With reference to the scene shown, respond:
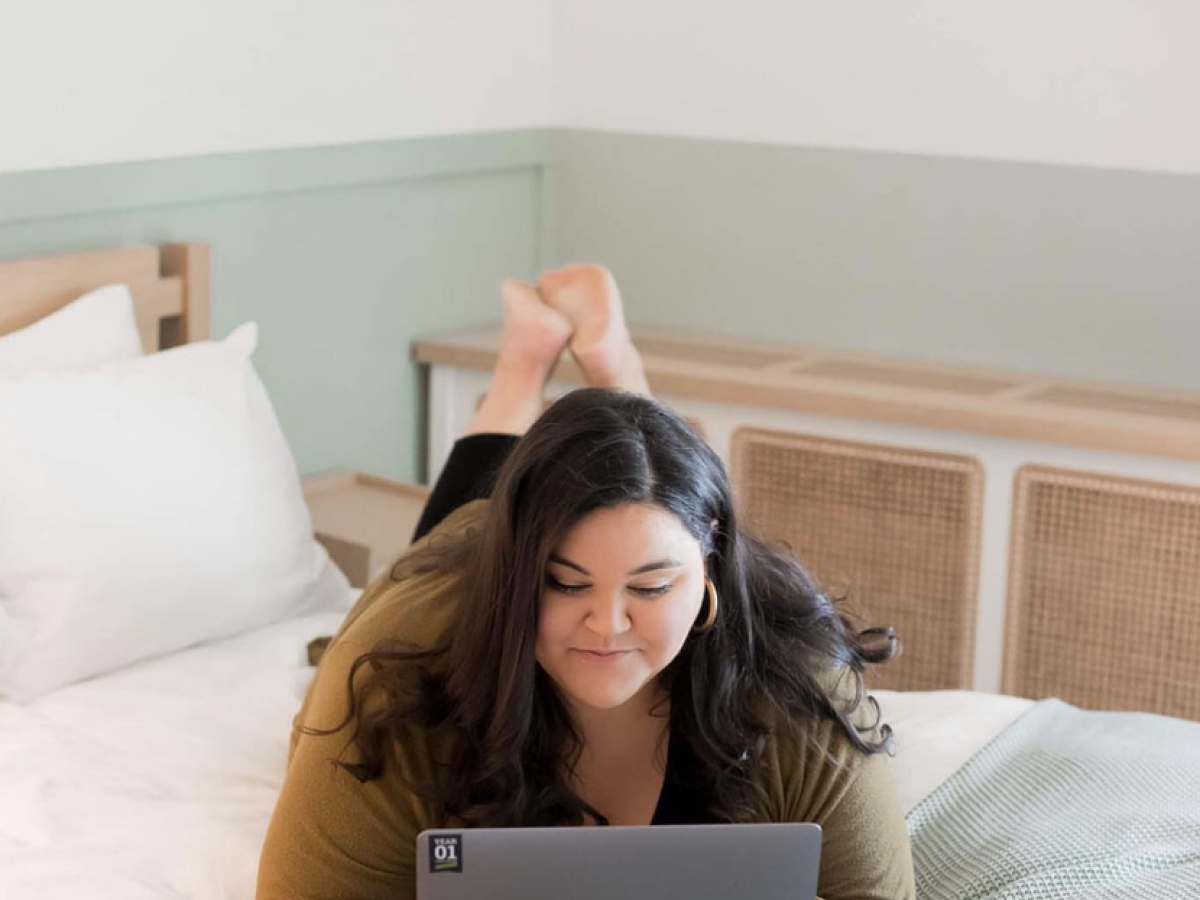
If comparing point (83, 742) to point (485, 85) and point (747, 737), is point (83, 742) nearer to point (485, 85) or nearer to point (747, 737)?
point (747, 737)

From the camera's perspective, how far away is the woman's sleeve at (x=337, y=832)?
4.36 feet

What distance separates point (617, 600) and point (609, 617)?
0.05ft

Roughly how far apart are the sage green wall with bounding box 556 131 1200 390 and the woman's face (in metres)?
1.60

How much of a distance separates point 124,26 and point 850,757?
1.47 metres

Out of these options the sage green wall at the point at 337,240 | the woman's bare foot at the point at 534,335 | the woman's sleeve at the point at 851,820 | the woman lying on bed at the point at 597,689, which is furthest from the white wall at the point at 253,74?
the woman's sleeve at the point at 851,820

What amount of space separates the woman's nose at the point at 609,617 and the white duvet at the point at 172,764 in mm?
446

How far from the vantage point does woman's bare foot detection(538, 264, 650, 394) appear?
2.11 m

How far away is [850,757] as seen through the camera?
140 centimetres

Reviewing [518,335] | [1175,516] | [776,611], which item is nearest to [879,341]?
[1175,516]

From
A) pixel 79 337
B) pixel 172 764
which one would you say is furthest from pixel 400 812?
pixel 79 337

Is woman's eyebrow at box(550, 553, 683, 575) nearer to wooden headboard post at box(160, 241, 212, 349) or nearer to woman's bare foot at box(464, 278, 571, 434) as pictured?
woman's bare foot at box(464, 278, 571, 434)

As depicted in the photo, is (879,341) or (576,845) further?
(879,341)

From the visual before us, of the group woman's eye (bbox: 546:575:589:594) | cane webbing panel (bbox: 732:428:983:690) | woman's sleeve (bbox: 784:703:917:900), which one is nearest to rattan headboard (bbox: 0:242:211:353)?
cane webbing panel (bbox: 732:428:983:690)

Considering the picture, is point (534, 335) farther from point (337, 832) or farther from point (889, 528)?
point (337, 832)
